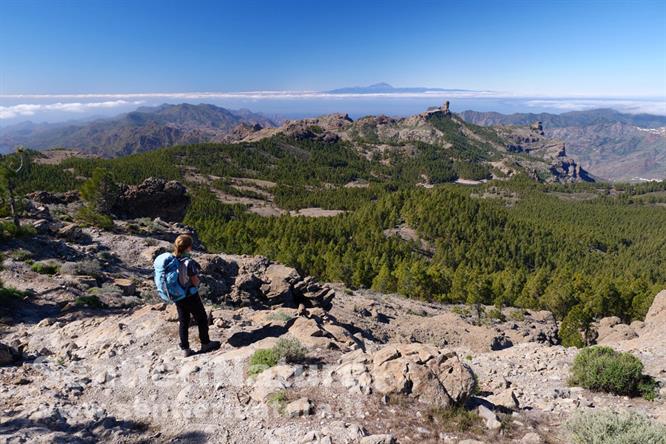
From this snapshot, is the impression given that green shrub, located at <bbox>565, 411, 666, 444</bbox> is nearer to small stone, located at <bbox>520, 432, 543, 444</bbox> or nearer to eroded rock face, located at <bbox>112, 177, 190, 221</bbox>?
small stone, located at <bbox>520, 432, 543, 444</bbox>

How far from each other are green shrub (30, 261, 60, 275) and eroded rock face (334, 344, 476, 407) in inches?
711

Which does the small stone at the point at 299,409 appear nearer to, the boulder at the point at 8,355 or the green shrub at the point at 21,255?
the boulder at the point at 8,355

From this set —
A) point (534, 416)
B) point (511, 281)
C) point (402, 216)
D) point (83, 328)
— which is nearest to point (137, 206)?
point (83, 328)

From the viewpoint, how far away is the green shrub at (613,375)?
430 inches

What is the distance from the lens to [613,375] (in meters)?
10.9

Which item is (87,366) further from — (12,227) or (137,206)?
(137,206)

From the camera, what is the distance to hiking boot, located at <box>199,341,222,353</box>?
10.9 meters

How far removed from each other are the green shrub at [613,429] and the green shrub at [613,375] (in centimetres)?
362

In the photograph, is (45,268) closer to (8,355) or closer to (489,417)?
(8,355)

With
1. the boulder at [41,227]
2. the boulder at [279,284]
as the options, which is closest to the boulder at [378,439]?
the boulder at [279,284]

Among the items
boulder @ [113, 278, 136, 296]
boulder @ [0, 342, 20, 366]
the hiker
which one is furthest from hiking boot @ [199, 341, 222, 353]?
boulder @ [113, 278, 136, 296]

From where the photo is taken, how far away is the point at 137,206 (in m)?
49.6

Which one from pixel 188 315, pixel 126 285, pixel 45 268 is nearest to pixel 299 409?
pixel 188 315

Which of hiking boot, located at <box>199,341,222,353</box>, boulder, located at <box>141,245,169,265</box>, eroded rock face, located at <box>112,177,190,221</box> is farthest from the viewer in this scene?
eroded rock face, located at <box>112,177,190,221</box>
